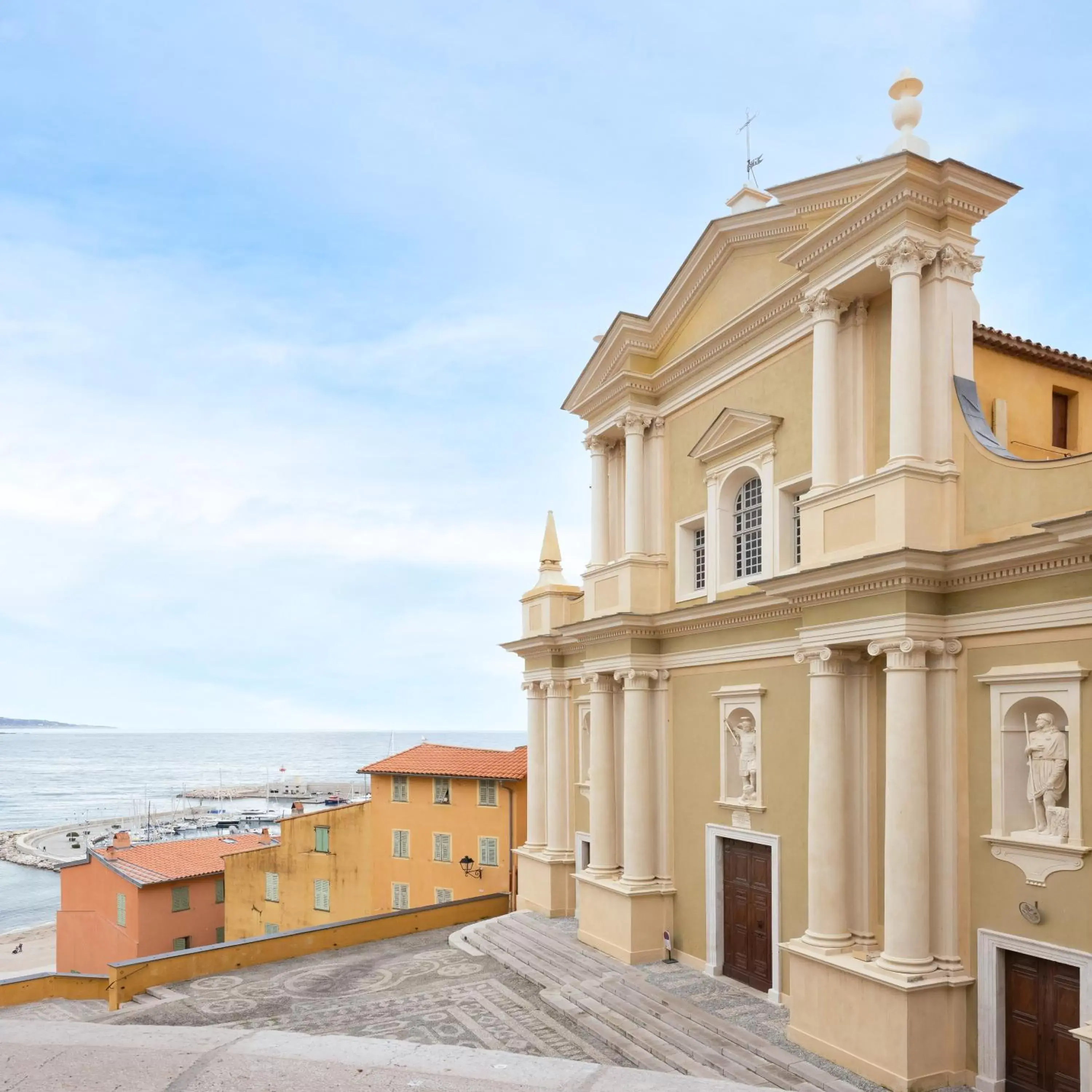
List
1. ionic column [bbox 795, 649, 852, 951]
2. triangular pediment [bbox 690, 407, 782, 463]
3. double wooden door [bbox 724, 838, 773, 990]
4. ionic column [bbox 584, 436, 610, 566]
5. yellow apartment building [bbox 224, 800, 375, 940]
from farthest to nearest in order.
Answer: yellow apartment building [bbox 224, 800, 375, 940] < ionic column [bbox 584, 436, 610, 566] < triangular pediment [bbox 690, 407, 782, 463] < double wooden door [bbox 724, 838, 773, 990] < ionic column [bbox 795, 649, 852, 951]

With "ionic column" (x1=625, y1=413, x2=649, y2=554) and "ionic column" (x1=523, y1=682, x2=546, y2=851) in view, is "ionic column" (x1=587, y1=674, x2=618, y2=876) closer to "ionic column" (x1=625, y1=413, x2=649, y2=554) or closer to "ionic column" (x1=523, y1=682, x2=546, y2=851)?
"ionic column" (x1=625, y1=413, x2=649, y2=554)

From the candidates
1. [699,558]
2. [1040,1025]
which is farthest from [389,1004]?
[1040,1025]

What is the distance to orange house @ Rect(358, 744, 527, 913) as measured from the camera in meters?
28.0

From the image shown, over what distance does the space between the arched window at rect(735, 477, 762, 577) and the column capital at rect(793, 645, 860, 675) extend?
3040 mm

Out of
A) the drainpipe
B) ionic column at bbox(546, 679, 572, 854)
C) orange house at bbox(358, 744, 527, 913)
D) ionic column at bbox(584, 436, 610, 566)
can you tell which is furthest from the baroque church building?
orange house at bbox(358, 744, 527, 913)

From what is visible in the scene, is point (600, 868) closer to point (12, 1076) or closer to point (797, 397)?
point (797, 397)

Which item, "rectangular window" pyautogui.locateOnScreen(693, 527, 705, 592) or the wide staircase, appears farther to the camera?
"rectangular window" pyautogui.locateOnScreen(693, 527, 705, 592)

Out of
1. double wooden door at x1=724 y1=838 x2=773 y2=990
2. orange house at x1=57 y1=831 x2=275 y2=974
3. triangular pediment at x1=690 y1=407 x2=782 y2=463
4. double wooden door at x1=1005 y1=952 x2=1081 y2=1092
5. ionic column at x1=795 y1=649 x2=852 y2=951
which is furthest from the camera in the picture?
orange house at x1=57 y1=831 x2=275 y2=974

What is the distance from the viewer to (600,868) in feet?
60.0

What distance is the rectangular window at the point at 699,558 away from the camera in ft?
56.6

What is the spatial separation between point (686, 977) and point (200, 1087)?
13590mm

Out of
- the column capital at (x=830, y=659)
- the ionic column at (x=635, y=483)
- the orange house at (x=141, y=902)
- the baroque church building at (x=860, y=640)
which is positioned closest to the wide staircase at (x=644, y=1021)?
the baroque church building at (x=860, y=640)

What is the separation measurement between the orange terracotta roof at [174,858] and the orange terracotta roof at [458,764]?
20.8 ft

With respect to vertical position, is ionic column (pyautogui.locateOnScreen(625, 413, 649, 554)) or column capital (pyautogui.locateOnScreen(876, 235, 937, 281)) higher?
column capital (pyautogui.locateOnScreen(876, 235, 937, 281))
